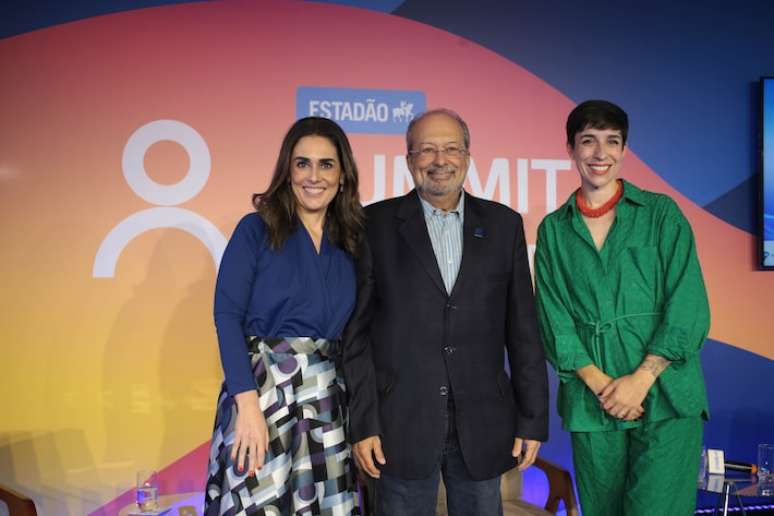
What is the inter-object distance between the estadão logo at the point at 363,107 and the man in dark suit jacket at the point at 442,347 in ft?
5.61

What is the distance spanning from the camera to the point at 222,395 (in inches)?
85.8

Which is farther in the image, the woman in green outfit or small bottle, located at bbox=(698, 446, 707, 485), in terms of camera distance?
small bottle, located at bbox=(698, 446, 707, 485)

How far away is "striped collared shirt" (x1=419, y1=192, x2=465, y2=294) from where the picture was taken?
7.29 ft

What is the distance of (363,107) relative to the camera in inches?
156

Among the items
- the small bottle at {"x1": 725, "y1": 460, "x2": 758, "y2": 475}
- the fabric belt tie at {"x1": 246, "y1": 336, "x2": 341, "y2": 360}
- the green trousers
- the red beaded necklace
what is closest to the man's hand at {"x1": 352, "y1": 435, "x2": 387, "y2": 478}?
the fabric belt tie at {"x1": 246, "y1": 336, "x2": 341, "y2": 360}

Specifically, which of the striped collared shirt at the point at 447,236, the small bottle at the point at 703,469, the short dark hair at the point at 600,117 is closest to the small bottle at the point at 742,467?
the small bottle at the point at 703,469

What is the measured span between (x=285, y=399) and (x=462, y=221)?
781 mm

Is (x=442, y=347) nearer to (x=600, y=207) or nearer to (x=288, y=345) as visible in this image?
(x=288, y=345)

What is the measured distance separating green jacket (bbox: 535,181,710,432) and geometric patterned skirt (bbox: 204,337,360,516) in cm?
78

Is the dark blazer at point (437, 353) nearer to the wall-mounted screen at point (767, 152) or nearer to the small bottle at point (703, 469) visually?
the small bottle at point (703, 469)

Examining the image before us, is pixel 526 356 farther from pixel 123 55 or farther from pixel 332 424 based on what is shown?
pixel 123 55

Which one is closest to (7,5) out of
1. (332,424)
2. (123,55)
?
(123,55)

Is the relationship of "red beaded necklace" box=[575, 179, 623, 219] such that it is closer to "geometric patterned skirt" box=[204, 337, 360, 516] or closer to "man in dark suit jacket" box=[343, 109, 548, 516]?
"man in dark suit jacket" box=[343, 109, 548, 516]

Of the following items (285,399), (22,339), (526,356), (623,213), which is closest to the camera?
(285,399)
